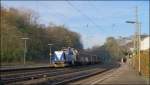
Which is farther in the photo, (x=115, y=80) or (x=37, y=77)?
(x=115, y=80)

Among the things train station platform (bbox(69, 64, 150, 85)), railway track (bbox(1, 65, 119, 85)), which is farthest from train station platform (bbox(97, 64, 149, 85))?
railway track (bbox(1, 65, 119, 85))

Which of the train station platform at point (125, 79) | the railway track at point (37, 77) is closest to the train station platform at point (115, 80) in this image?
the train station platform at point (125, 79)

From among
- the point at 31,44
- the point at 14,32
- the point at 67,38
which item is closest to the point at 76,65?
the point at 14,32

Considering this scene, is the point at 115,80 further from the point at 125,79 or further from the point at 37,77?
the point at 37,77

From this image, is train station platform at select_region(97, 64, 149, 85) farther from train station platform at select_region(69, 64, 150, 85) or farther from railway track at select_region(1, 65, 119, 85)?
railway track at select_region(1, 65, 119, 85)

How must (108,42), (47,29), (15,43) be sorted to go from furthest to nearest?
(108,42) < (15,43) < (47,29)

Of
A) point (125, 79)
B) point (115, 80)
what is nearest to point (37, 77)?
point (115, 80)

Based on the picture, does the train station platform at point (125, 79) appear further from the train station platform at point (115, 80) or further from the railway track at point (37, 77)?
the railway track at point (37, 77)

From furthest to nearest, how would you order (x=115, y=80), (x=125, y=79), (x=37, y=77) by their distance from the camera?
(x=125, y=79) < (x=115, y=80) < (x=37, y=77)

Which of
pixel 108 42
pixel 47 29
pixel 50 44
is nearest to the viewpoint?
pixel 50 44

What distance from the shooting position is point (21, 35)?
51.3 metres

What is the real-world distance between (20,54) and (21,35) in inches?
354

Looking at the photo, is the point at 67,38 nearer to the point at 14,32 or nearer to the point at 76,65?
A: the point at 14,32

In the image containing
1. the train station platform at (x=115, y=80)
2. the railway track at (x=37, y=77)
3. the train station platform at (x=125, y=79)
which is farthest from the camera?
the train station platform at (x=125, y=79)
